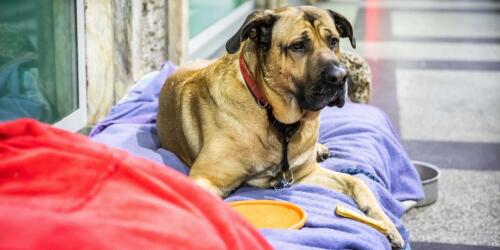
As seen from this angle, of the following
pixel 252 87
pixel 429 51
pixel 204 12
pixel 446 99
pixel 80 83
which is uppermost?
pixel 252 87

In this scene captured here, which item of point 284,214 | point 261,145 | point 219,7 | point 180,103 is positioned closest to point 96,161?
point 284,214

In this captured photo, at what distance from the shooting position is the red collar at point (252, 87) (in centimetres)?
291

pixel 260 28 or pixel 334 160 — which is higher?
pixel 260 28

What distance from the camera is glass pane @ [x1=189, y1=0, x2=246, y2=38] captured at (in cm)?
619

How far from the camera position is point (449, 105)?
223 inches

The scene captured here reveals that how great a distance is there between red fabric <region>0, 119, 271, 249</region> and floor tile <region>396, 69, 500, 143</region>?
3.60 m

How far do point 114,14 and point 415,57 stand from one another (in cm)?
413

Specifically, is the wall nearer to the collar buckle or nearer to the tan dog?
the tan dog

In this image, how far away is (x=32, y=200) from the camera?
1.30 metres

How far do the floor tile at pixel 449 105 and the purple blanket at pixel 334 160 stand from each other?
3.67ft

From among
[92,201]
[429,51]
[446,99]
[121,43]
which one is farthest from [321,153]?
[429,51]

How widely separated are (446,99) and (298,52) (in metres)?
3.31

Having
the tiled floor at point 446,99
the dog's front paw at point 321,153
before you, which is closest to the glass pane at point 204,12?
the tiled floor at point 446,99

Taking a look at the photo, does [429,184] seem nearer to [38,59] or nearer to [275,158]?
[275,158]
